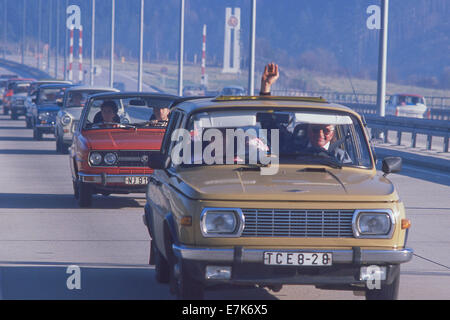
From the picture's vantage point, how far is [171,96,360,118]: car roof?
830 centimetres

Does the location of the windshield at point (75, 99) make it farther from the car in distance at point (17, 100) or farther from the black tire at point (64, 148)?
the car in distance at point (17, 100)

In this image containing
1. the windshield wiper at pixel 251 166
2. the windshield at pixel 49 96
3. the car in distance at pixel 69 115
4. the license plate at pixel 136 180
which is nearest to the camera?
the windshield wiper at pixel 251 166

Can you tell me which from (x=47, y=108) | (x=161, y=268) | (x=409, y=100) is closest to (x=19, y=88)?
(x=409, y=100)

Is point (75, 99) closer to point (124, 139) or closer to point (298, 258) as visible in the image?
point (124, 139)

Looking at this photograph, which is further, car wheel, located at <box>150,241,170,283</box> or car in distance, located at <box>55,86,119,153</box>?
car in distance, located at <box>55,86,119,153</box>

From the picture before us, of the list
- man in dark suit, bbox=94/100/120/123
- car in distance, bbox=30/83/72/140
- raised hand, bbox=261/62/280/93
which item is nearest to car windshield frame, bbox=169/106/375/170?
raised hand, bbox=261/62/280/93

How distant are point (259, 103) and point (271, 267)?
70.9 inches

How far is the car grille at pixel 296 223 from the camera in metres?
7.08

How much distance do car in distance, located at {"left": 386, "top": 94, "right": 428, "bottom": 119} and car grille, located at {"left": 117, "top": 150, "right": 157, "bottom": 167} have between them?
1430 inches

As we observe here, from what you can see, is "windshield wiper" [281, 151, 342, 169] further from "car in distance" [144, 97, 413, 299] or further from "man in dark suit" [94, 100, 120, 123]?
"man in dark suit" [94, 100, 120, 123]

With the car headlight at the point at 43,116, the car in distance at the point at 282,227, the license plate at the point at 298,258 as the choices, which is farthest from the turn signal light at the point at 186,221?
the car headlight at the point at 43,116

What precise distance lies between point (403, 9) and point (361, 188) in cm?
16414

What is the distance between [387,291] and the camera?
7340 millimetres

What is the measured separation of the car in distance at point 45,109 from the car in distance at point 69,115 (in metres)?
3.21
